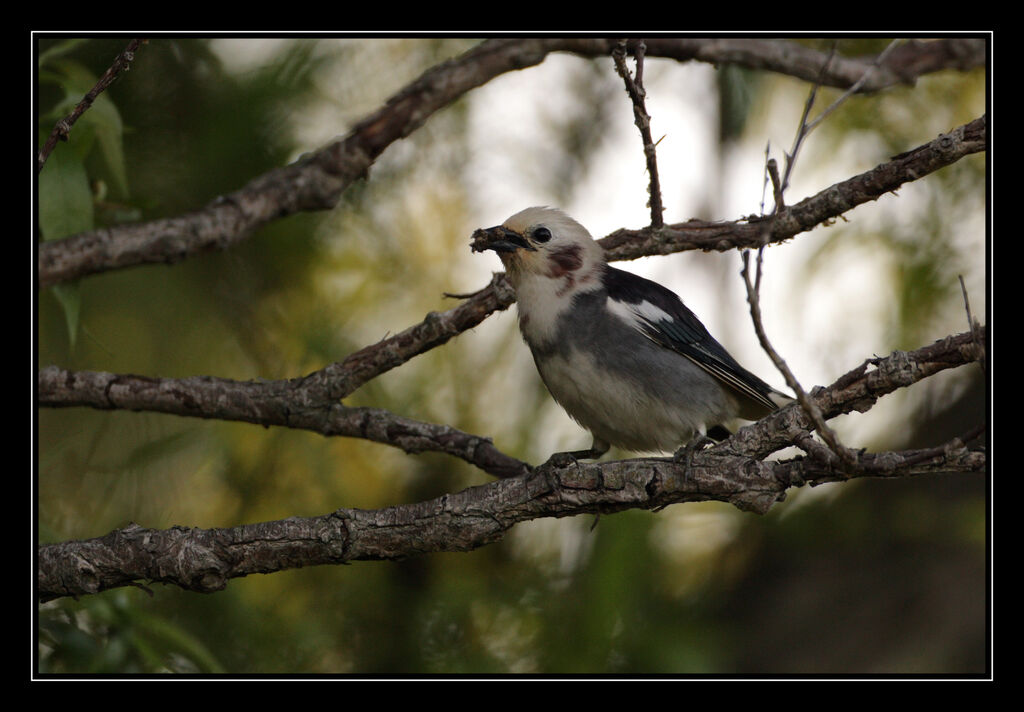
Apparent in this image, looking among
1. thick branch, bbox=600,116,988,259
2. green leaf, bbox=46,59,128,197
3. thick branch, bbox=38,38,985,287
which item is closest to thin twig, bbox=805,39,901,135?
thick branch, bbox=600,116,988,259

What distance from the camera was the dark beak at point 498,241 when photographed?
435 centimetres

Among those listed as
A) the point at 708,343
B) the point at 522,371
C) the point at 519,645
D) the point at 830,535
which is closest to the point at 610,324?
the point at 708,343

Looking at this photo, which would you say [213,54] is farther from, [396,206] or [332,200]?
[332,200]

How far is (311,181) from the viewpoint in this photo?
354cm

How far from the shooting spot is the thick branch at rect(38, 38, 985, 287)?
3.19 metres

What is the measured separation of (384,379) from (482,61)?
217 cm

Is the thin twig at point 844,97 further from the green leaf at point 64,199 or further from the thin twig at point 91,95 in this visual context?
the green leaf at point 64,199

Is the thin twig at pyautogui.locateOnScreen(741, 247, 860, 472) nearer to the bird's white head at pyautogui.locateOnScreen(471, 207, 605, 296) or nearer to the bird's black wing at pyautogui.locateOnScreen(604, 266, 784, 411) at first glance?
the bird's black wing at pyautogui.locateOnScreen(604, 266, 784, 411)

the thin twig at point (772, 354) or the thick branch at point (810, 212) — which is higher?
the thick branch at point (810, 212)

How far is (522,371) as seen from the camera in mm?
5648

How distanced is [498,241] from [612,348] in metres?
0.75

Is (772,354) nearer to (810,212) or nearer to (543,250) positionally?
(810,212)

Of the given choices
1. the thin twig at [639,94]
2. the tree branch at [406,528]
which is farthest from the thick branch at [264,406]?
the thin twig at [639,94]

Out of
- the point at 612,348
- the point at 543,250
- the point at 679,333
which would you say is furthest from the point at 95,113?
the point at 679,333
